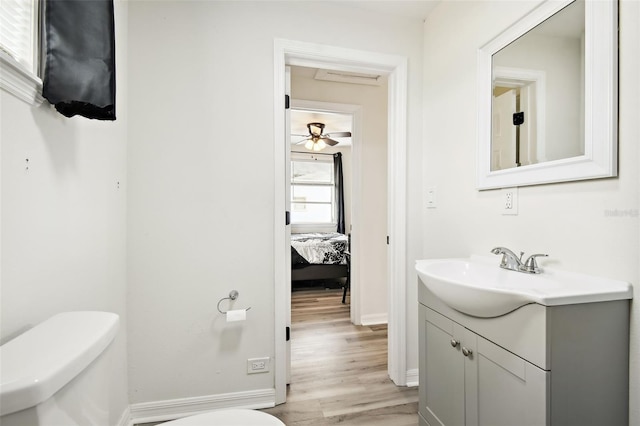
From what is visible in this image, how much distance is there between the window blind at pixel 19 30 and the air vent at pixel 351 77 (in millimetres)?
2055

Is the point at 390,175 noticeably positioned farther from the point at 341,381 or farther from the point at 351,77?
the point at 341,381

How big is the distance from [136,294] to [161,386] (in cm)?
53

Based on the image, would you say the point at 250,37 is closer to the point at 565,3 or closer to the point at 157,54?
the point at 157,54

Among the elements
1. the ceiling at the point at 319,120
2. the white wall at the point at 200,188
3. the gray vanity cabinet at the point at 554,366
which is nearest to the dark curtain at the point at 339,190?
the ceiling at the point at 319,120

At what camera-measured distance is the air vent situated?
2.72 m

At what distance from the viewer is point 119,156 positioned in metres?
1.52

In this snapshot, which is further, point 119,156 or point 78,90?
point 119,156

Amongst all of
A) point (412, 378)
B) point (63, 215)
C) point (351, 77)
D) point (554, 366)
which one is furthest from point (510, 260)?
point (351, 77)

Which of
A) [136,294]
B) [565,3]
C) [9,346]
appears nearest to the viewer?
[9,346]

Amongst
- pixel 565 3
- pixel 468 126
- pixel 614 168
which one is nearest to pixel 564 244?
pixel 614 168

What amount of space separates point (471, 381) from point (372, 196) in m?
2.07

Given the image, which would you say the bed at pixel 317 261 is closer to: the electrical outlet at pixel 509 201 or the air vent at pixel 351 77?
the air vent at pixel 351 77

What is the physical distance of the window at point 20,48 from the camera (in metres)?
0.78

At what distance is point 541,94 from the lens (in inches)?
49.6
